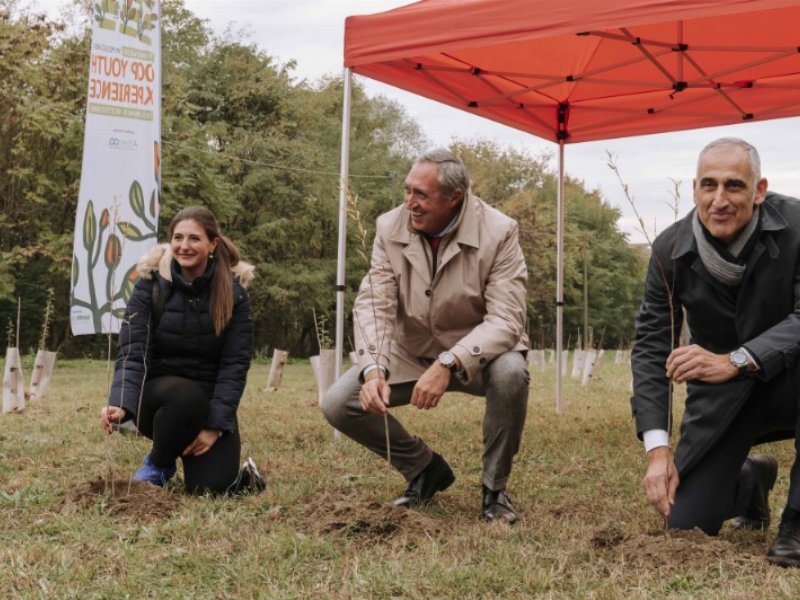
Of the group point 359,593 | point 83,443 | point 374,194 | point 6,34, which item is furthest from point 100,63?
point 374,194

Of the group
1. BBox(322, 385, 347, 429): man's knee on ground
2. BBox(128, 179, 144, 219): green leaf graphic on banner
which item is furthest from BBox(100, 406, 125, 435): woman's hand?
BBox(128, 179, 144, 219): green leaf graphic on banner

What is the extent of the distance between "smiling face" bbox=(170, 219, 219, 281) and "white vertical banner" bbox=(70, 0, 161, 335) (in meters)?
3.16

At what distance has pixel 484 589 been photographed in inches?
106

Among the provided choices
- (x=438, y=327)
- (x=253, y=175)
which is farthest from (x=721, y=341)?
(x=253, y=175)

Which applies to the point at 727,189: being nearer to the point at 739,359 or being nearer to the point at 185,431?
the point at 739,359

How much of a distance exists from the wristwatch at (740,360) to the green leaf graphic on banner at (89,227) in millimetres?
5882

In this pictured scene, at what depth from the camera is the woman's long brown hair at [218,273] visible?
165 inches

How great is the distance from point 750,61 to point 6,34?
65.2 ft

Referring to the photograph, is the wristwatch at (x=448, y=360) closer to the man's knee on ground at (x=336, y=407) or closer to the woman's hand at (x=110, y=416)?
the man's knee on ground at (x=336, y=407)

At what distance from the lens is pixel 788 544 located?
2.89 meters

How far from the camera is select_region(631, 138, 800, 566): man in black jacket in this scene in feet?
9.75

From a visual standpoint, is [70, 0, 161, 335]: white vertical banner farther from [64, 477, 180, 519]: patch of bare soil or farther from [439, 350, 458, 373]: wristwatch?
[439, 350, 458, 373]: wristwatch

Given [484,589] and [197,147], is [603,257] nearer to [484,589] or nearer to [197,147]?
[197,147]

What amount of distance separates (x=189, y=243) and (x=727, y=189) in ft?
7.71
